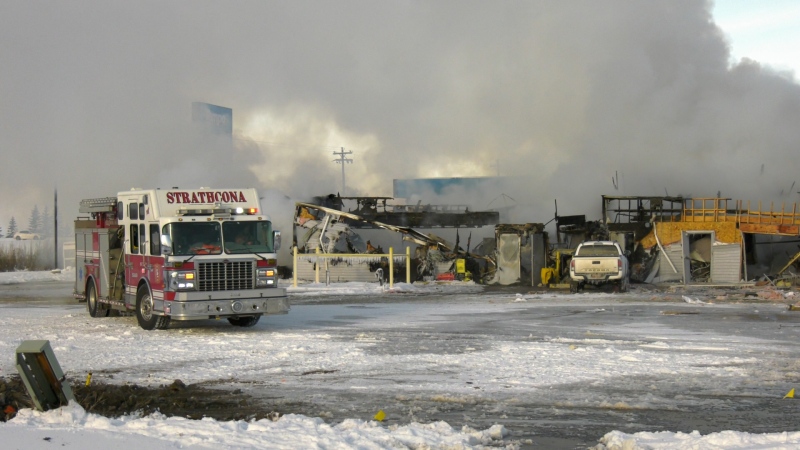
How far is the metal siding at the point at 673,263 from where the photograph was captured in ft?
109

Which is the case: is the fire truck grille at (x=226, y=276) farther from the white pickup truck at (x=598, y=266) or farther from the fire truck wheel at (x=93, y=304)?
the white pickup truck at (x=598, y=266)

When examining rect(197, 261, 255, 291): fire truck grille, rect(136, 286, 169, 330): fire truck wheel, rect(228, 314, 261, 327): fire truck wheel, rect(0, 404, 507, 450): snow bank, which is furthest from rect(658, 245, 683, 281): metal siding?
rect(0, 404, 507, 450): snow bank

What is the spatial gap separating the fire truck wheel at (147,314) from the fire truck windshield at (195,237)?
1.25 m

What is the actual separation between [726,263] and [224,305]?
72.5 feet

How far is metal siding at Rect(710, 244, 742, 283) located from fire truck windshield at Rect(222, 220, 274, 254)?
20.8 metres

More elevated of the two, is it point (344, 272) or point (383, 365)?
point (344, 272)

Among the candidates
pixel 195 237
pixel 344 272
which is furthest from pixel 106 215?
pixel 344 272

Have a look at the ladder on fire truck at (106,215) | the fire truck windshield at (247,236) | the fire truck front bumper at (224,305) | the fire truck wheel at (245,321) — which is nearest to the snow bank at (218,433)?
the fire truck front bumper at (224,305)

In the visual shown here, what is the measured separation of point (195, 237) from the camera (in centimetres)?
1630

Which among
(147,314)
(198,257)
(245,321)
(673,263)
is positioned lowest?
(245,321)

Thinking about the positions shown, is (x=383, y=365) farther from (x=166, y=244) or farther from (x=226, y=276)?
(x=166, y=244)

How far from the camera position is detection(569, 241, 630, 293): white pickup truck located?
2770cm

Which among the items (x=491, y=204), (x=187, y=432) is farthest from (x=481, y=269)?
(x=187, y=432)

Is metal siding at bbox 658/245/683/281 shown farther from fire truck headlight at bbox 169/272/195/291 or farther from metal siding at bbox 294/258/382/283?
fire truck headlight at bbox 169/272/195/291
